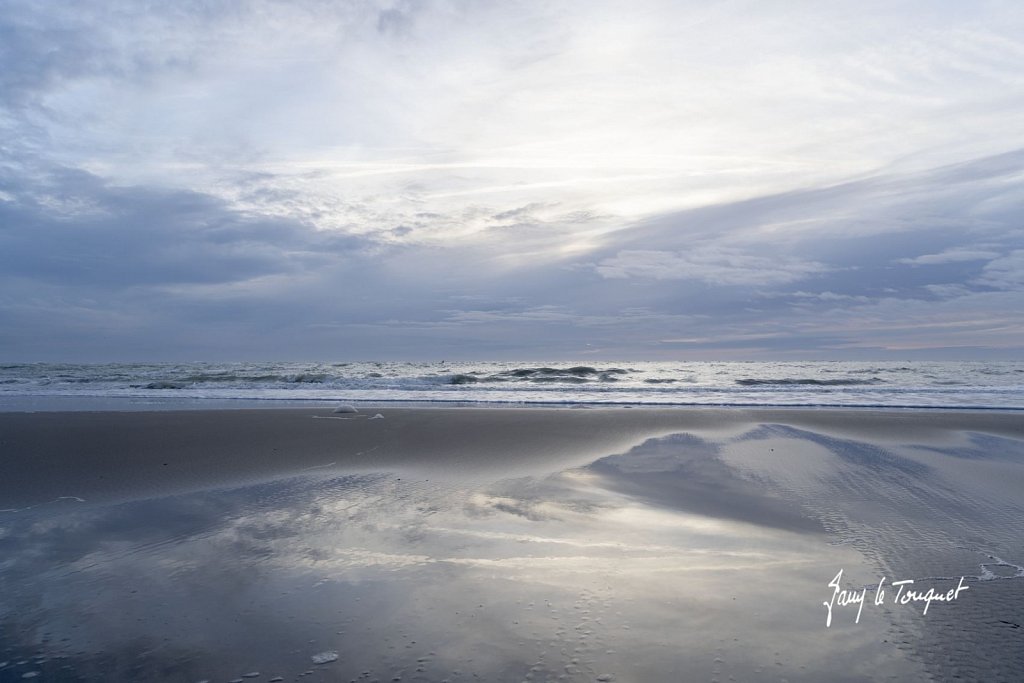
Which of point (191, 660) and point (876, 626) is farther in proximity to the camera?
point (876, 626)

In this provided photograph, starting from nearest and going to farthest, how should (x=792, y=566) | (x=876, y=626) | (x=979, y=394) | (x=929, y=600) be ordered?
→ 1. (x=876, y=626)
2. (x=929, y=600)
3. (x=792, y=566)
4. (x=979, y=394)

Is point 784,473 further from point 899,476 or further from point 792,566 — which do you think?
point 792,566

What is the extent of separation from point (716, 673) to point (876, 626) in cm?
124

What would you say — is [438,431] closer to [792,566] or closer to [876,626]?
[792,566]

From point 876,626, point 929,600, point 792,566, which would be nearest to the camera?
point 876,626

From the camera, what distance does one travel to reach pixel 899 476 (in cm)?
779

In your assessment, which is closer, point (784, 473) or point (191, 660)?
point (191, 660)

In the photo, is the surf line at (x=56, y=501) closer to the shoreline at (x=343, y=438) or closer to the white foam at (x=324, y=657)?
the shoreline at (x=343, y=438)

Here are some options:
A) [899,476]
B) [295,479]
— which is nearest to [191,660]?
[295,479]

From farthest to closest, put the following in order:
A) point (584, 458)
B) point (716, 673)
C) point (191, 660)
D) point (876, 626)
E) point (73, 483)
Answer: point (584, 458) → point (73, 483) → point (876, 626) → point (191, 660) → point (716, 673)

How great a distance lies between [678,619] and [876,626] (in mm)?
1130

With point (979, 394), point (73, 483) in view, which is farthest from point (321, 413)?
point (979, 394)
